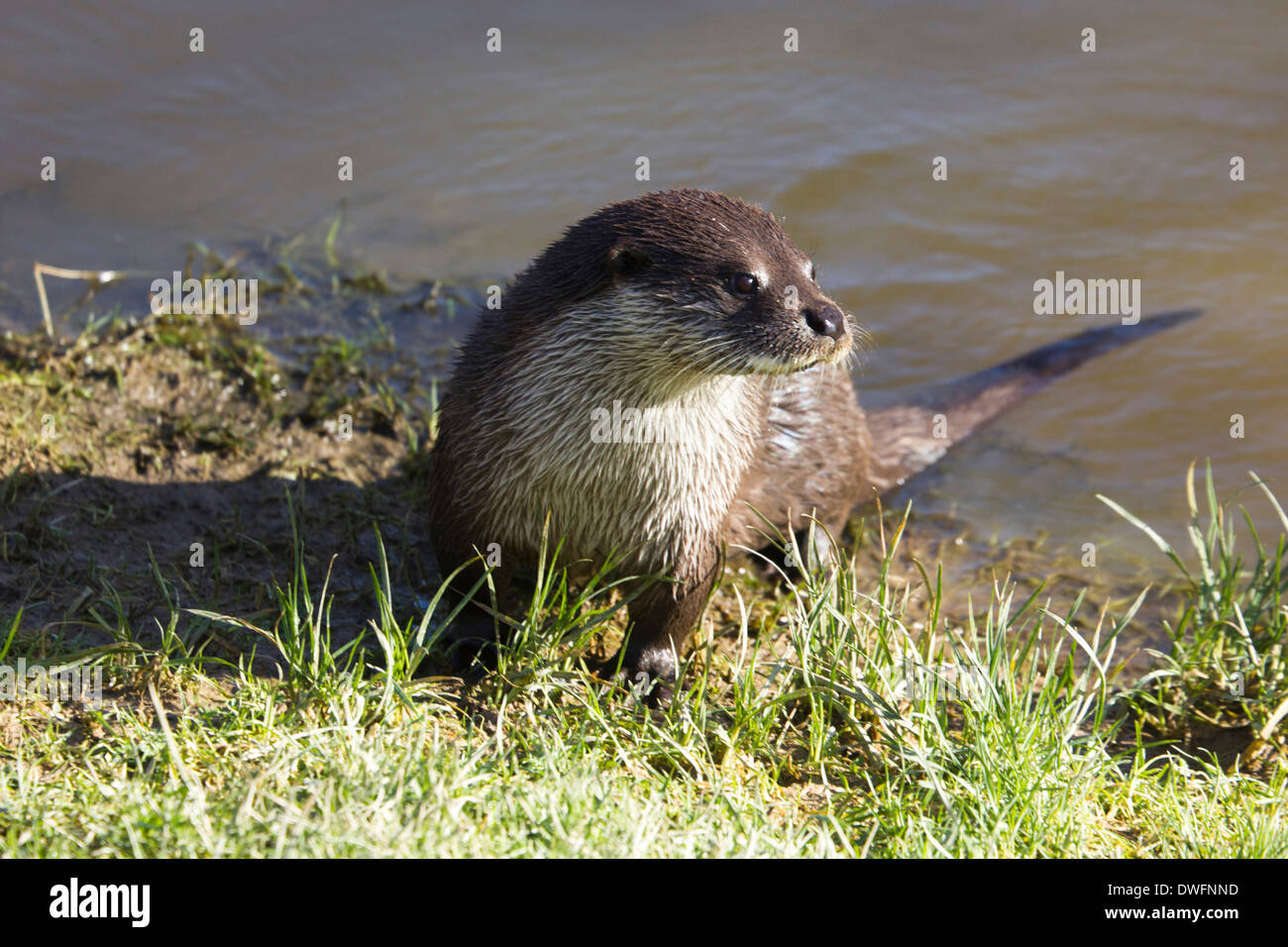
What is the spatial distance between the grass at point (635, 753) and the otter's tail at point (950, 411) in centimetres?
138

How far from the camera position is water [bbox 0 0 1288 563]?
4.72 m

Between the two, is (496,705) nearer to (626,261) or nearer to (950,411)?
(626,261)

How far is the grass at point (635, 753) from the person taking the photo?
194 cm

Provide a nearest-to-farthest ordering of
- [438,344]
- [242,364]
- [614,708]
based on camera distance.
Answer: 1. [614,708]
2. [242,364]
3. [438,344]

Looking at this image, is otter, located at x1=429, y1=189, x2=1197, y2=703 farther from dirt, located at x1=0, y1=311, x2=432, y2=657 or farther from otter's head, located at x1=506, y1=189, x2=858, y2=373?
dirt, located at x1=0, y1=311, x2=432, y2=657

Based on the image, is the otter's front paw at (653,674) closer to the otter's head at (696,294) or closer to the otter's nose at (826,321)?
the otter's head at (696,294)

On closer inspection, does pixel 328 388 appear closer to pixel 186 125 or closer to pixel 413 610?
pixel 413 610

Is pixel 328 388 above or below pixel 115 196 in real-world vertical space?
below

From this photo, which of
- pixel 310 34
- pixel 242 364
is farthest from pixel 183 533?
pixel 310 34

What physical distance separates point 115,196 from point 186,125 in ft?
2.19

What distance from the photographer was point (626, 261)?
2.62m

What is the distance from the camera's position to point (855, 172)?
573cm

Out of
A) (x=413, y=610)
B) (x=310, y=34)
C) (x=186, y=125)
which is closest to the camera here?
(x=413, y=610)

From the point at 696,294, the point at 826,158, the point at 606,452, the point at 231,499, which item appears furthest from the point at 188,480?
the point at 826,158
